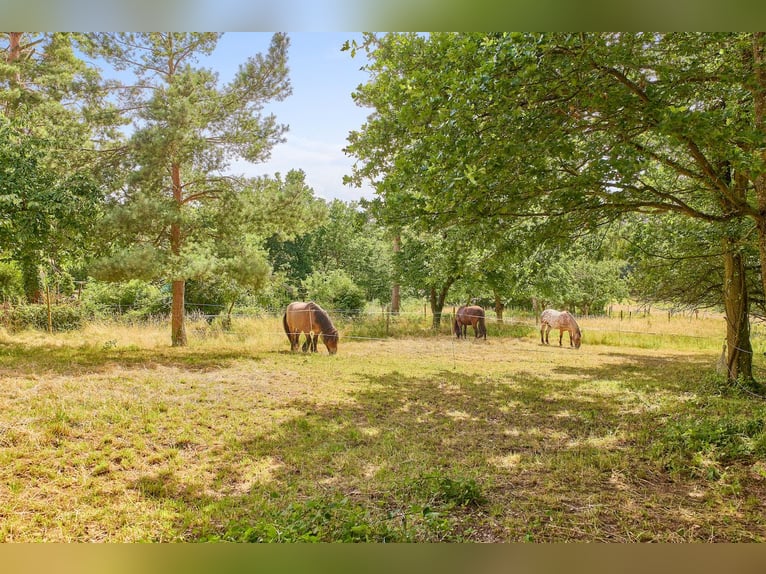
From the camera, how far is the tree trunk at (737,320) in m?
3.52

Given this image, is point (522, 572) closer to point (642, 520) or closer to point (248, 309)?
point (642, 520)

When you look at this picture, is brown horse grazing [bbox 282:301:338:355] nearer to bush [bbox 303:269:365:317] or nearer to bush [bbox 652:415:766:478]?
bush [bbox 303:269:365:317]

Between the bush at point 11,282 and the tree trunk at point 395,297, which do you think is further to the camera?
the tree trunk at point 395,297

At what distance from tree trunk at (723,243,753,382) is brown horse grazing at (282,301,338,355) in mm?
3688

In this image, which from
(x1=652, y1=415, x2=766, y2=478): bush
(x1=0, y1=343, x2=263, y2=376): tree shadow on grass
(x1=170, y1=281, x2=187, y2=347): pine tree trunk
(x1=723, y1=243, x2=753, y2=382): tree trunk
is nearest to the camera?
(x1=652, y1=415, x2=766, y2=478): bush

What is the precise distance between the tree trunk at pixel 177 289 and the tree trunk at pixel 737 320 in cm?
492

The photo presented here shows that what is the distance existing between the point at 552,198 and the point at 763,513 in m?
1.85

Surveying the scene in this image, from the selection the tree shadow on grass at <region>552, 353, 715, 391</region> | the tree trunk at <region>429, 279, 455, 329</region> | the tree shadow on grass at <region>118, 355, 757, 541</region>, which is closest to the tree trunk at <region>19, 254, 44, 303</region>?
the tree shadow on grass at <region>118, 355, 757, 541</region>

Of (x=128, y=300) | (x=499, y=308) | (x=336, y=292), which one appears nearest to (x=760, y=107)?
(x=336, y=292)

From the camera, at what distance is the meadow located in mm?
1641

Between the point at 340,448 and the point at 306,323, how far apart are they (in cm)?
204

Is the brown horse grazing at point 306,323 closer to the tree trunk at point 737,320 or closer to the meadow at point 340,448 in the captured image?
the meadow at point 340,448

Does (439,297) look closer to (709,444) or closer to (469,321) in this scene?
(469,321)

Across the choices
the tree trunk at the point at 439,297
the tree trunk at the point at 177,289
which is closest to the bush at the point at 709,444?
the tree trunk at the point at 439,297
